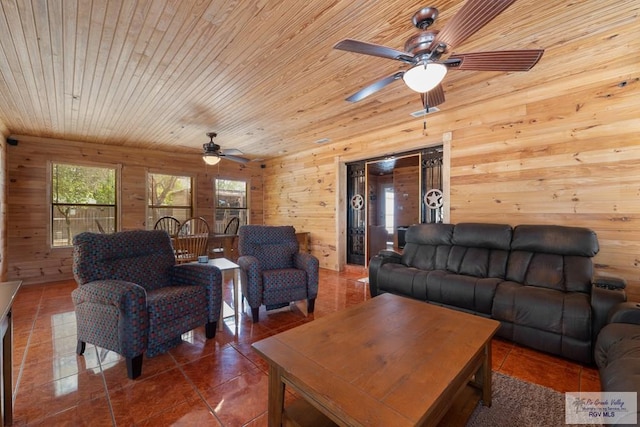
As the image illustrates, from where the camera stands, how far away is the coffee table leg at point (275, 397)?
1.31 m

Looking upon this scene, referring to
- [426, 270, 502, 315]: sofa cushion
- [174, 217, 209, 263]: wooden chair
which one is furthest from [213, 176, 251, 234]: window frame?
[426, 270, 502, 315]: sofa cushion

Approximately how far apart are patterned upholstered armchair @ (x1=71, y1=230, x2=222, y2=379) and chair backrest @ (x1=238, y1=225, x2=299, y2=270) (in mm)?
819

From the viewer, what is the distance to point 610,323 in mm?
1784

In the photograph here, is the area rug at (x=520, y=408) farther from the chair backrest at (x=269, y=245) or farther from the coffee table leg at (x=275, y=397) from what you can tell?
the chair backrest at (x=269, y=245)

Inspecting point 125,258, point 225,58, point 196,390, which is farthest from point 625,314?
point 125,258

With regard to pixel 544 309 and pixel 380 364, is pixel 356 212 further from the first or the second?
pixel 380 364

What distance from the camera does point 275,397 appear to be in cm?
133

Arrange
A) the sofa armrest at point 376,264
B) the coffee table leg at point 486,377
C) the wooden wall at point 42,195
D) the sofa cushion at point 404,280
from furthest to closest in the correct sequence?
the wooden wall at point 42,195 → the sofa armrest at point 376,264 → the sofa cushion at point 404,280 → the coffee table leg at point 486,377

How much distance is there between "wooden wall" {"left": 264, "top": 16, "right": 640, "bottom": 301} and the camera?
8.30ft

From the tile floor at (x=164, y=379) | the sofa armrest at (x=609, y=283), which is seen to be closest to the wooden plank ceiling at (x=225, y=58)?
the sofa armrest at (x=609, y=283)

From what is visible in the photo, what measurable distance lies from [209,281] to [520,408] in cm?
237

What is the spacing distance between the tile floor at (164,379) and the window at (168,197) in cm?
329

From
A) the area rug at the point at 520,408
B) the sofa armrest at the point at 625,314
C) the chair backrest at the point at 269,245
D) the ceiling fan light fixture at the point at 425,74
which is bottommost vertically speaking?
the area rug at the point at 520,408

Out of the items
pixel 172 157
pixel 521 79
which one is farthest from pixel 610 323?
pixel 172 157
